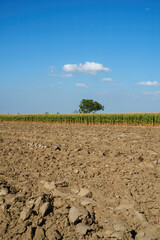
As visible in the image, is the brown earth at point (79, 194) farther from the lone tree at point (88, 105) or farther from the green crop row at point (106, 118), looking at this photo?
the lone tree at point (88, 105)

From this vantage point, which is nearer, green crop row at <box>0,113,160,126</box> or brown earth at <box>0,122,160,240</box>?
brown earth at <box>0,122,160,240</box>

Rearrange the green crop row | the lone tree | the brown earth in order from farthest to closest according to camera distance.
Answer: the lone tree, the green crop row, the brown earth

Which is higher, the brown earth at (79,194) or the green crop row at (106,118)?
the green crop row at (106,118)

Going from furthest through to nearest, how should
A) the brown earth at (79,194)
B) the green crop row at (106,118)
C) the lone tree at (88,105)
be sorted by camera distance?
the lone tree at (88,105), the green crop row at (106,118), the brown earth at (79,194)

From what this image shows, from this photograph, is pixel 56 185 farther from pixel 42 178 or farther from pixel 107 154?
pixel 107 154

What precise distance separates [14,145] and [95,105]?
61.3 m

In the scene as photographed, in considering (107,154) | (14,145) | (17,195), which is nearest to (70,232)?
(17,195)

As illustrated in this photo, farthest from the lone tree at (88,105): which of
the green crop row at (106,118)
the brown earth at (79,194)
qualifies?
the brown earth at (79,194)

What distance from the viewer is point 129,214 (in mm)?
3863

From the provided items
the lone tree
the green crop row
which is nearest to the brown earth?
the green crop row

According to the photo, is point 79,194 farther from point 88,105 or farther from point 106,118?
point 88,105

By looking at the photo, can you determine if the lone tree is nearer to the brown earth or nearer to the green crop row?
the green crop row

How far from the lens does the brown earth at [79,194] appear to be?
11.3 feet

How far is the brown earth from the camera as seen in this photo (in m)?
3.44
